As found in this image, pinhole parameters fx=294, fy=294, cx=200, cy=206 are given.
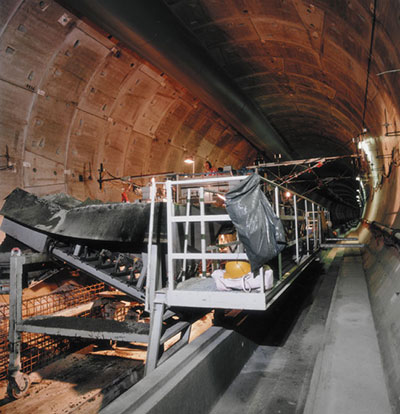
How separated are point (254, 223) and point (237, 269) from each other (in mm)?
855

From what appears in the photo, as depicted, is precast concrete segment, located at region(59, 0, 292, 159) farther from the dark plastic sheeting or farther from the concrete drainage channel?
the concrete drainage channel

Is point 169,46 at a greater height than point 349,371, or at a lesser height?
greater

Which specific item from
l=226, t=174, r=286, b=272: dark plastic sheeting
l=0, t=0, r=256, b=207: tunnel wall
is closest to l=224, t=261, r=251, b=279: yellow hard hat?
l=226, t=174, r=286, b=272: dark plastic sheeting

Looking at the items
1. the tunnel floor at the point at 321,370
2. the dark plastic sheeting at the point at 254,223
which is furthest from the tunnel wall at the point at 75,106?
the tunnel floor at the point at 321,370

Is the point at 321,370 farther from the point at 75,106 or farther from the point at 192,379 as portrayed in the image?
the point at 75,106

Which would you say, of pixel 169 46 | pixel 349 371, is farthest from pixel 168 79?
pixel 349 371

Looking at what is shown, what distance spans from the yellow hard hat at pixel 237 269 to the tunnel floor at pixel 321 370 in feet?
4.41

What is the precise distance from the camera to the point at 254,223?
135 inches

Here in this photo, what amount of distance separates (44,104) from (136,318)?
7662 mm

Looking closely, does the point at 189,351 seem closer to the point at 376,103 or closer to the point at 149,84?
the point at 376,103

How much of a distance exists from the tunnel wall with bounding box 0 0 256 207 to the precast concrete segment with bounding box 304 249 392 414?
9.87 metres

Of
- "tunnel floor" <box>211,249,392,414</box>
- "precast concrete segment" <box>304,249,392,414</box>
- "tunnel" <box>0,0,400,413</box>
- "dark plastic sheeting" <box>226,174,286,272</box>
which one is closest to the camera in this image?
"precast concrete segment" <box>304,249,392,414</box>

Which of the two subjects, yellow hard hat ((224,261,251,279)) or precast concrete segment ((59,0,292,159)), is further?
precast concrete segment ((59,0,292,159))

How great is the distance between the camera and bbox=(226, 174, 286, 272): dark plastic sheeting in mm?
3377
